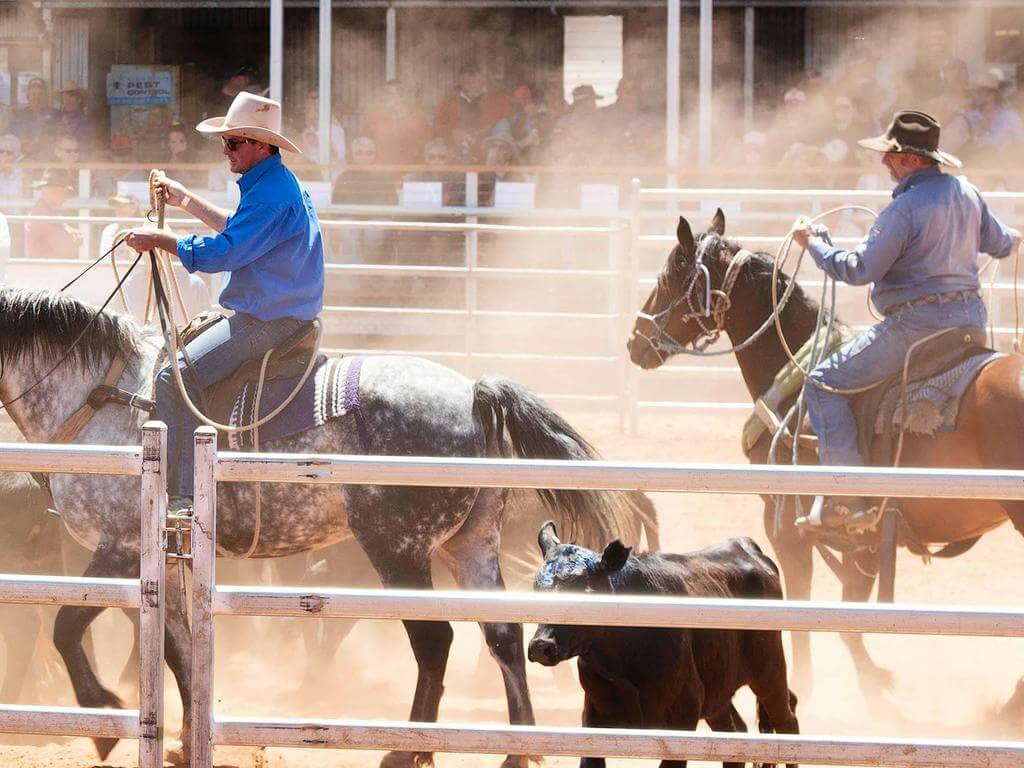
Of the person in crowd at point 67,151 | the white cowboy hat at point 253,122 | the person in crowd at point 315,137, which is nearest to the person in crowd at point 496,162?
the person in crowd at point 315,137

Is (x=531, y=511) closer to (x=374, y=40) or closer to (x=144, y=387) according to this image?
(x=144, y=387)

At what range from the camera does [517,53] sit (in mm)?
18938

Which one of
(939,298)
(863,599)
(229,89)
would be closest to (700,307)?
(939,298)

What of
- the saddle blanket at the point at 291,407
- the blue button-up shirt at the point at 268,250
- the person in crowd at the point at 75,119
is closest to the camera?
the blue button-up shirt at the point at 268,250

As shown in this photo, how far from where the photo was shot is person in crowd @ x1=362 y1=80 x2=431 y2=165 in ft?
50.1

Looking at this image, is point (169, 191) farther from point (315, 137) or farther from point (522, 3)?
point (522, 3)

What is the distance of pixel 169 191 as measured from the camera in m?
4.79

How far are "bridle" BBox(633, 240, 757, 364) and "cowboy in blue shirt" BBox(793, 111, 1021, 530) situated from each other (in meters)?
0.64

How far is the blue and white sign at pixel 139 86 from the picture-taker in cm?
1886

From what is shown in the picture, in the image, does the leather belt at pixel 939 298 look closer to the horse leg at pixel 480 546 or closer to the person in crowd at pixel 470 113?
the horse leg at pixel 480 546

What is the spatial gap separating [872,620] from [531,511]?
3107mm

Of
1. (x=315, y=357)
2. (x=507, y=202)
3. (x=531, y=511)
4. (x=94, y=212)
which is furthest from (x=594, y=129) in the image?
(x=315, y=357)

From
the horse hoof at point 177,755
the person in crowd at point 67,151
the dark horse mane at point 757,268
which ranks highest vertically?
the person in crowd at point 67,151

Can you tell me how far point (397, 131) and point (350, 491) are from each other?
1098cm
